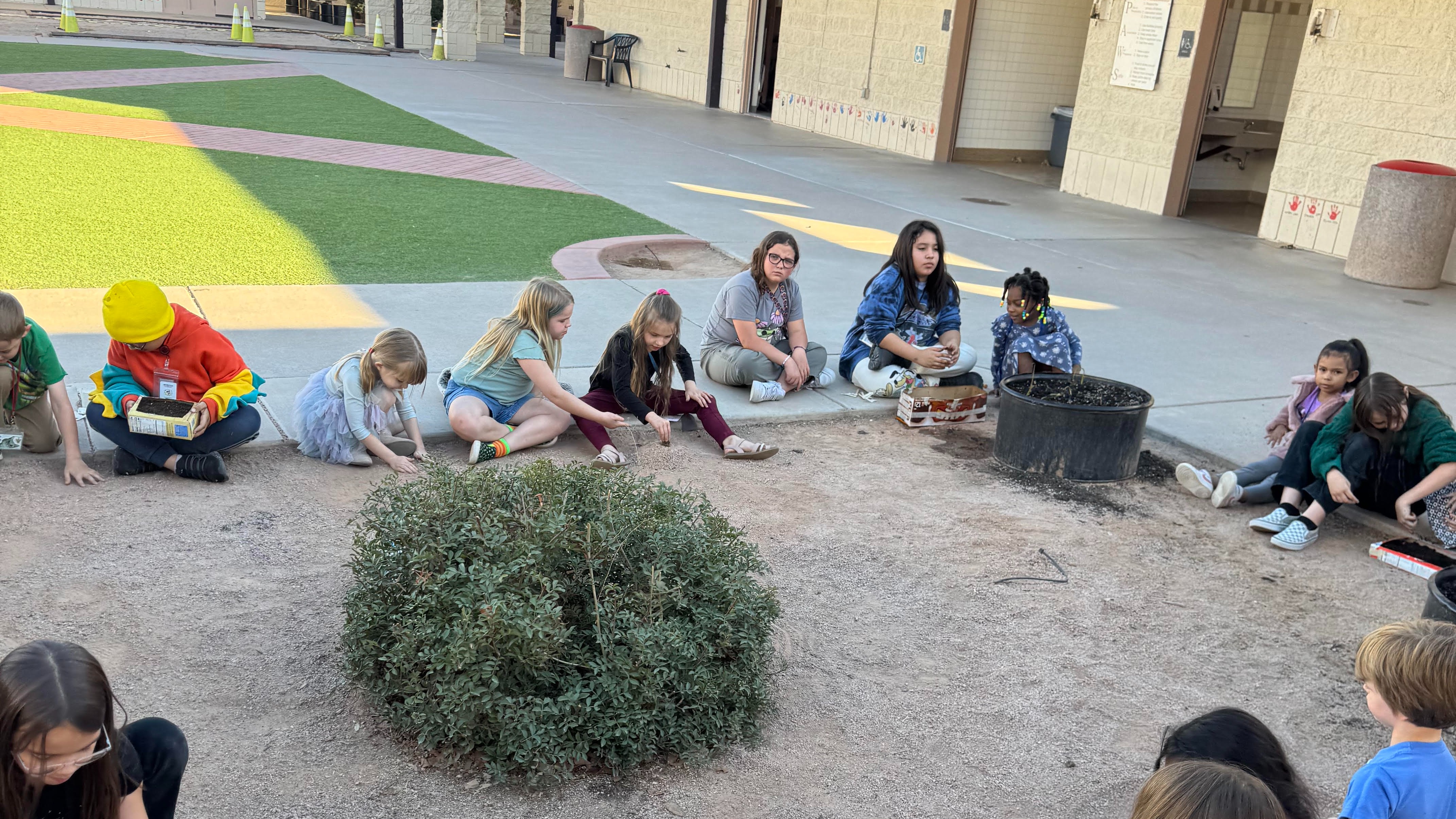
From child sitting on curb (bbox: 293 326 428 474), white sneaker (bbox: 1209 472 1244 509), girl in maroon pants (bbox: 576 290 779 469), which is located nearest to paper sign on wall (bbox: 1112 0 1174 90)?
white sneaker (bbox: 1209 472 1244 509)

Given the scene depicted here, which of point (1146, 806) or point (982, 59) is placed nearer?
point (1146, 806)

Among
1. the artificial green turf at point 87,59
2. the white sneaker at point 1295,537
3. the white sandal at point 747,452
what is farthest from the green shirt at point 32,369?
the artificial green turf at point 87,59

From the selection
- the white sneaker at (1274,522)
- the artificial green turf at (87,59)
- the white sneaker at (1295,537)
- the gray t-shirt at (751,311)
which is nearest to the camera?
the white sneaker at (1295,537)

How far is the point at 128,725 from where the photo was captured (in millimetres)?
2641

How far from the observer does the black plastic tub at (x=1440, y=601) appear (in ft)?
13.3

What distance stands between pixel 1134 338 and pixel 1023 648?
484 cm

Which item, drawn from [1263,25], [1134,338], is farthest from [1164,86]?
[1134,338]

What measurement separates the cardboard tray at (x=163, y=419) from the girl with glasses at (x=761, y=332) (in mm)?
3046

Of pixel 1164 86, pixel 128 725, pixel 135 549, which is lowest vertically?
pixel 135 549

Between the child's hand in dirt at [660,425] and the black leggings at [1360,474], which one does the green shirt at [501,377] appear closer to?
the child's hand in dirt at [660,425]

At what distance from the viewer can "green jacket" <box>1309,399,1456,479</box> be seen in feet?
17.1

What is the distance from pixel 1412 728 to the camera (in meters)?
2.69

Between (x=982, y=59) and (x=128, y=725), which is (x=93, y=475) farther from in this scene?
(x=982, y=59)

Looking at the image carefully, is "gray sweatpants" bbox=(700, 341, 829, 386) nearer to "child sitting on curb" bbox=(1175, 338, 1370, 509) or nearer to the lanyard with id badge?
"child sitting on curb" bbox=(1175, 338, 1370, 509)
